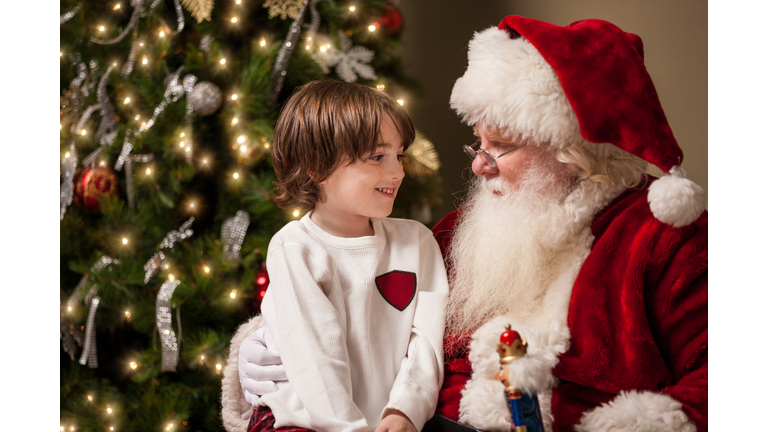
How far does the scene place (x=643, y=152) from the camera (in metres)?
1.00

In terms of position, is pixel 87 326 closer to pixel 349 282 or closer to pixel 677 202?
pixel 349 282

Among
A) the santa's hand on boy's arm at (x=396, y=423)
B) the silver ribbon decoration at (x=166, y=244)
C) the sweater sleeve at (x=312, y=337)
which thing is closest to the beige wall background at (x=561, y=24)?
the sweater sleeve at (x=312, y=337)

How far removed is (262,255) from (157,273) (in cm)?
41

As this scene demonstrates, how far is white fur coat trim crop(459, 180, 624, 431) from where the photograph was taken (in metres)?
1.00

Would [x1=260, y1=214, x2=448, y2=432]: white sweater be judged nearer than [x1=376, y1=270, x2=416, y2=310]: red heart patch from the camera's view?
Yes

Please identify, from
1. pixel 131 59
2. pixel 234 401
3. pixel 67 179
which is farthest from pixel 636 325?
pixel 67 179

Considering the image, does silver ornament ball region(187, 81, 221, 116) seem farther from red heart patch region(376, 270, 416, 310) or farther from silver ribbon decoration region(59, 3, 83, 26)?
red heart patch region(376, 270, 416, 310)

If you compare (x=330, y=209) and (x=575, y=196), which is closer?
(x=575, y=196)

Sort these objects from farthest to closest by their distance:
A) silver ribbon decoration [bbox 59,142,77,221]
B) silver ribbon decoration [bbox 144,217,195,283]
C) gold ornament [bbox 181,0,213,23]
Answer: silver ribbon decoration [bbox 59,142,77,221] → silver ribbon decoration [bbox 144,217,195,283] → gold ornament [bbox 181,0,213,23]

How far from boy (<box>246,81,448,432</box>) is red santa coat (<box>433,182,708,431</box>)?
29cm

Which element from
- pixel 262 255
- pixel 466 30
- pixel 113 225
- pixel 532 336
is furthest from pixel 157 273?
pixel 466 30

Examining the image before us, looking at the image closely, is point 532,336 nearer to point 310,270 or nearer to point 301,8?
point 310,270

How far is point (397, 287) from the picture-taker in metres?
1.21

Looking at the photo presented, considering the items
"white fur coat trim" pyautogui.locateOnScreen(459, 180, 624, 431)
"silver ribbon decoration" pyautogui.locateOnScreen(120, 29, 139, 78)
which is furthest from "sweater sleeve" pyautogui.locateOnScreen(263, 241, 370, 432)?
"silver ribbon decoration" pyautogui.locateOnScreen(120, 29, 139, 78)
